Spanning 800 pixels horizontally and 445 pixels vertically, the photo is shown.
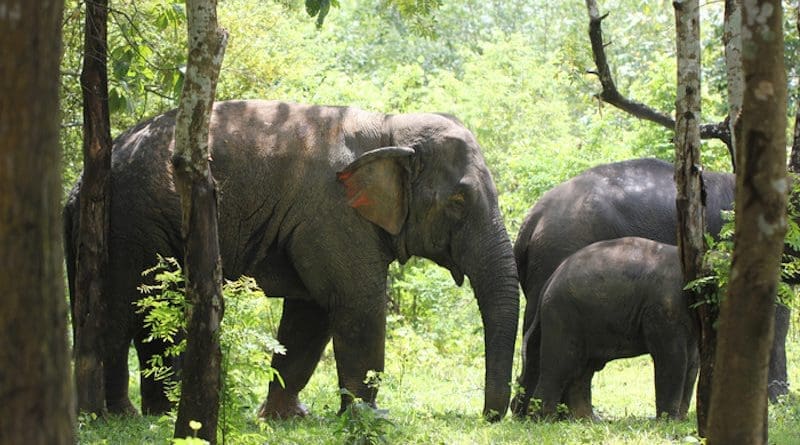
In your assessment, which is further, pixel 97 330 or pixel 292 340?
pixel 292 340

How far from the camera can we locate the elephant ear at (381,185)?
10656 mm

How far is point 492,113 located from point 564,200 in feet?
39.2

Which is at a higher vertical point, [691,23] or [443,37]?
[443,37]

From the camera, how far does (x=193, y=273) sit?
7098 mm

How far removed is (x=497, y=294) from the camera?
35.6 ft

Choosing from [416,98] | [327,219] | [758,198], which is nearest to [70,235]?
[327,219]

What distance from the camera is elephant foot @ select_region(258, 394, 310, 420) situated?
436 inches

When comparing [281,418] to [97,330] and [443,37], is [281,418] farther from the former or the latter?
[443,37]

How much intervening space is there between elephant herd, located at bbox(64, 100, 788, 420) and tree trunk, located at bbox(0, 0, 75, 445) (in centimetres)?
645

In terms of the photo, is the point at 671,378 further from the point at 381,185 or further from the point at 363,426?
the point at 363,426

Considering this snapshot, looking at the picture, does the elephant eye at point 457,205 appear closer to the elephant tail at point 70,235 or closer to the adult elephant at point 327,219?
the adult elephant at point 327,219

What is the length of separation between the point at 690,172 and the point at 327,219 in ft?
14.1

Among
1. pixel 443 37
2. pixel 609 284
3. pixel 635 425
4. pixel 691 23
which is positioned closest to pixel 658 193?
pixel 609 284

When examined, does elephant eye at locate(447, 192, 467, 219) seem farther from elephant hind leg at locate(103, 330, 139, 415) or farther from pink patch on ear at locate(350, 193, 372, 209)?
elephant hind leg at locate(103, 330, 139, 415)
